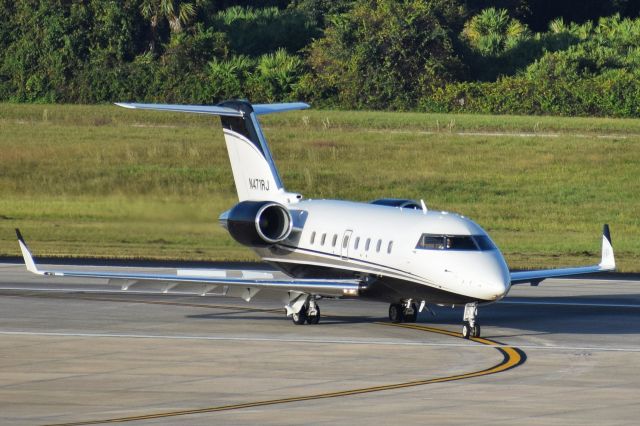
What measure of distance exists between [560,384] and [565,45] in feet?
206

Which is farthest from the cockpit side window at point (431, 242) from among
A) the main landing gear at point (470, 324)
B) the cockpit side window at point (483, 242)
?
the main landing gear at point (470, 324)

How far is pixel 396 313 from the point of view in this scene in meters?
31.5

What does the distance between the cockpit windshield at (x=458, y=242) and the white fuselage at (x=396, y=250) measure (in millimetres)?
27

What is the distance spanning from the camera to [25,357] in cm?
2583

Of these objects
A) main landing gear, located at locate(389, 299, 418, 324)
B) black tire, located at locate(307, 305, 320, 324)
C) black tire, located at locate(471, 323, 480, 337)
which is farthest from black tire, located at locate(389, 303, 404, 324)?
black tire, located at locate(471, 323, 480, 337)

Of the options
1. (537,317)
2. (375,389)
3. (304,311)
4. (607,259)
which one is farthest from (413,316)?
(375,389)

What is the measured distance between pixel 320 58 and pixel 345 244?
51.9 meters

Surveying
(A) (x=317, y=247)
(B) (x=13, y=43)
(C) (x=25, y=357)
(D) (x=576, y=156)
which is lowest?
(C) (x=25, y=357)

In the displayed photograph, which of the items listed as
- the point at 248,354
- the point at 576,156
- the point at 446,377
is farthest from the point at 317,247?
the point at 576,156

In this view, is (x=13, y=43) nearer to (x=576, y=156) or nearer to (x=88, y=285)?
(x=576, y=156)

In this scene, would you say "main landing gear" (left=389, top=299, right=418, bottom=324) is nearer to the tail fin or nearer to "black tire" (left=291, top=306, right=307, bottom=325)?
"black tire" (left=291, top=306, right=307, bottom=325)

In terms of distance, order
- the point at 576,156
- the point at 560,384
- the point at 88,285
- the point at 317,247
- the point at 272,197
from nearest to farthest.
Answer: the point at 560,384, the point at 317,247, the point at 272,197, the point at 88,285, the point at 576,156

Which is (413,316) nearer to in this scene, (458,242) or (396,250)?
(396,250)

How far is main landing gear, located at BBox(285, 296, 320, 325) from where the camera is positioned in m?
31.3
